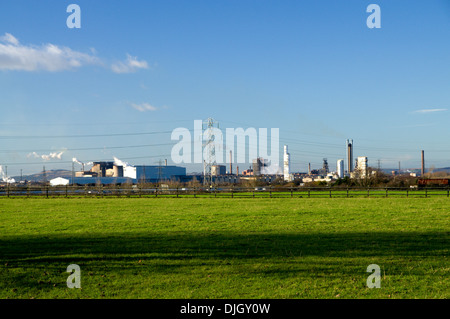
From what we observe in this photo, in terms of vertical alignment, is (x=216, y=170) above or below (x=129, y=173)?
above

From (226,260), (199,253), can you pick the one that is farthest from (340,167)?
(226,260)

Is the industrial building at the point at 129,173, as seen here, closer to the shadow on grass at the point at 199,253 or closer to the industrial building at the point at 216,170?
the industrial building at the point at 216,170

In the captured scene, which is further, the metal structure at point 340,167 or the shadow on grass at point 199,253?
the metal structure at point 340,167

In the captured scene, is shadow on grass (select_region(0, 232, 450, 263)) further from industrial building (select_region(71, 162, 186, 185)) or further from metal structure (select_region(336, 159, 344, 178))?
metal structure (select_region(336, 159, 344, 178))

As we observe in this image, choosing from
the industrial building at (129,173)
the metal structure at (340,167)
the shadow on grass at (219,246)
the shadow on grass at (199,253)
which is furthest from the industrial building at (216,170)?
the shadow on grass at (199,253)

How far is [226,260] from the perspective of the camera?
9.29 m

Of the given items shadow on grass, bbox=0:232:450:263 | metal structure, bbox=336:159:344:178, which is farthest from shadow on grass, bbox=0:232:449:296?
metal structure, bbox=336:159:344:178

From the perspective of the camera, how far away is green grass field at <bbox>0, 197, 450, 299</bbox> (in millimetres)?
7043

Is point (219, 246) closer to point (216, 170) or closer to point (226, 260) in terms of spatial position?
point (226, 260)

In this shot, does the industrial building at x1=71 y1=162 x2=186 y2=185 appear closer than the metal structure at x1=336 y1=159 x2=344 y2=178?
Yes

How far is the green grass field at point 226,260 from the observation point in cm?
704
